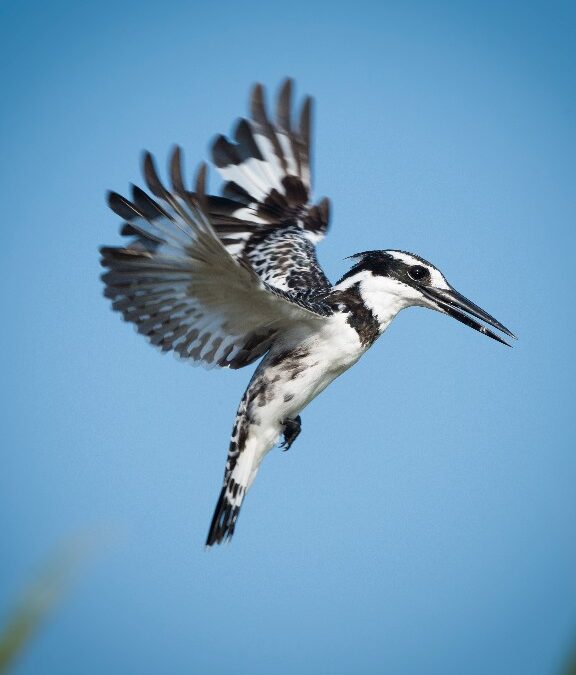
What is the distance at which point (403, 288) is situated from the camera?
4.40 m

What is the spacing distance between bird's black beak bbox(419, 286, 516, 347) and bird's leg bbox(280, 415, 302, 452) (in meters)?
0.91

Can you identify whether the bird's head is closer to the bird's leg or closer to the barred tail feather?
the bird's leg

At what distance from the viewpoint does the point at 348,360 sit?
13.7 ft

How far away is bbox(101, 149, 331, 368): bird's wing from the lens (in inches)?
134

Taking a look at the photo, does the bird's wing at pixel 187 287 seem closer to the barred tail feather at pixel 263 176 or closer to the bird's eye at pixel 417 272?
the bird's eye at pixel 417 272

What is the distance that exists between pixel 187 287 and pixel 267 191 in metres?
2.08

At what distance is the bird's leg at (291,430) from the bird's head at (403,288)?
626mm

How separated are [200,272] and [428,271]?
1.35 metres

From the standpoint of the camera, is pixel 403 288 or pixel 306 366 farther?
pixel 403 288

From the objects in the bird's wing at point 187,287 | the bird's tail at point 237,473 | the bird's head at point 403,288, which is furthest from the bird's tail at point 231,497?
the bird's head at point 403,288

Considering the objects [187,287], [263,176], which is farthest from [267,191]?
[187,287]

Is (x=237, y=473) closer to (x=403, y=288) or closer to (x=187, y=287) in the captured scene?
(x=187, y=287)

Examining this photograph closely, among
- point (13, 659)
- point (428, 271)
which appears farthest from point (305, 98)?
point (13, 659)

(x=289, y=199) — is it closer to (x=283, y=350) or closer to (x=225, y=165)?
(x=225, y=165)
